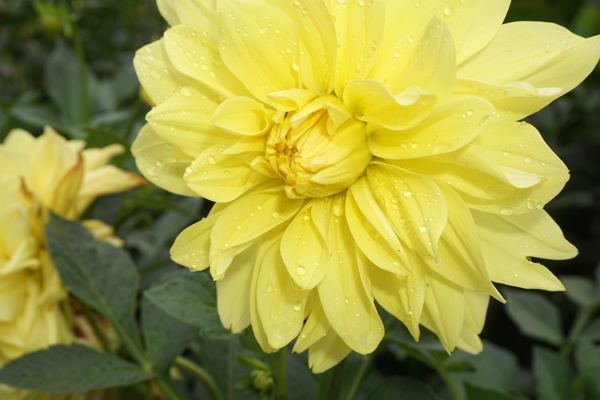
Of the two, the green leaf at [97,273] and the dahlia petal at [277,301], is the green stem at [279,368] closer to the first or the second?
the dahlia petal at [277,301]

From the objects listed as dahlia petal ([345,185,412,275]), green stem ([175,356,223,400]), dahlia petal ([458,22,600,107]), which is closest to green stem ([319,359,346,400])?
dahlia petal ([345,185,412,275])

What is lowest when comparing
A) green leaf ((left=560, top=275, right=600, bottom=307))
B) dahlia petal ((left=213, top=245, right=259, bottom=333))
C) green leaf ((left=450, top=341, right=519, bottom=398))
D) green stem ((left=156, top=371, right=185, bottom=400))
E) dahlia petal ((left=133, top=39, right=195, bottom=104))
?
green leaf ((left=450, top=341, right=519, bottom=398))

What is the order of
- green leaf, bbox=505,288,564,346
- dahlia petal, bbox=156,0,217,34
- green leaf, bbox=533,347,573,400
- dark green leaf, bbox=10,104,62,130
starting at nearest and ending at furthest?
dahlia petal, bbox=156,0,217,34
green leaf, bbox=533,347,573,400
green leaf, bbox=505,288,564,346
dark green leaf, bbox=10,104,62,130

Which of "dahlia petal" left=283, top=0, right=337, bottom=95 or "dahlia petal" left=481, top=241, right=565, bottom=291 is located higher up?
"dahlia petal" left=283, top=0, right=337, bottom=95

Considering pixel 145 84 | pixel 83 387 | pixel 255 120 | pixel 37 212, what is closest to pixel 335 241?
pixel 255 120

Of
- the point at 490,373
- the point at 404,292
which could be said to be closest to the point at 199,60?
the point at 404,292

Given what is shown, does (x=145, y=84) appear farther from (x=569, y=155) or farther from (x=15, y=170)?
(x=569, y=155)

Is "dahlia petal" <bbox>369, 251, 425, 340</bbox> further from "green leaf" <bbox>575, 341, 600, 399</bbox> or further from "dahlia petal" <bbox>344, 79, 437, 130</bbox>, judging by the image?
"green leaf" <bbox>575, 341, 600, 399</bbox>
